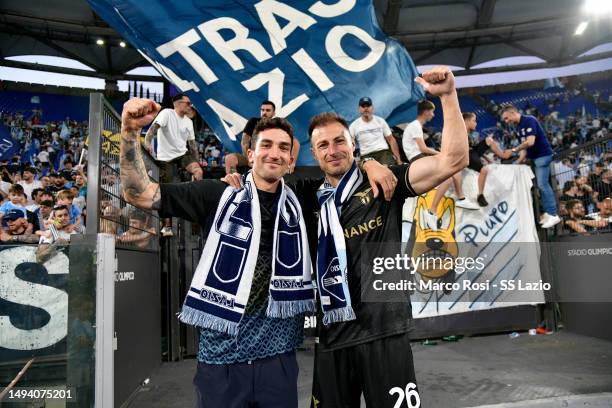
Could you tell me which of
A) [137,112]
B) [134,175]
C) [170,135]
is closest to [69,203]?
[170,135]

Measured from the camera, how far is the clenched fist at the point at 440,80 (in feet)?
6.39

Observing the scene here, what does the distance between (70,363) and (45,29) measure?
60.3ft

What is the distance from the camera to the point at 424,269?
5988mm

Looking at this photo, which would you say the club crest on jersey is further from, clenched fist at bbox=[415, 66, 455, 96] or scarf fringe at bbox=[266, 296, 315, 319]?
clenched fist at bbox=[415, 66, 455, 96]

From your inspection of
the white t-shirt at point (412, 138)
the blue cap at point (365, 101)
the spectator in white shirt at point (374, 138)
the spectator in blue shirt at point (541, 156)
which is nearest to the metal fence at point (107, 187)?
the blue cap at point (365, 101)

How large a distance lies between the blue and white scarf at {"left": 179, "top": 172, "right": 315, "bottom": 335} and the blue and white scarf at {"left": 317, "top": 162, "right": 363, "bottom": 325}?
0.10 m

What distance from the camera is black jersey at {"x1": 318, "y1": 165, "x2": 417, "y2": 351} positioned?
204 cm

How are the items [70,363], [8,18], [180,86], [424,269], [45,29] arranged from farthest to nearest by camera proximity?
[45,29]
[8,18]
[424,269]
[180,86]
[70,363]

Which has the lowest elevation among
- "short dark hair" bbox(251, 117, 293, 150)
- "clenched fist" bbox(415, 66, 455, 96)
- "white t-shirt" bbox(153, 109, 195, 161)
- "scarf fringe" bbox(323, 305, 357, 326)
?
"scarf fringe" bbox(323, 305, 357, 326)

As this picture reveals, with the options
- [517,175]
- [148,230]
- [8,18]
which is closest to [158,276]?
[148,230]

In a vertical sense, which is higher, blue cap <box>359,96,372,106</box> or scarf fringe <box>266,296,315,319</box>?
blue cap <box>359,96,372,106</box>

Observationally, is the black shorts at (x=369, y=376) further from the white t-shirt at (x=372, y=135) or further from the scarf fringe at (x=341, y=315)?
the white t-shirt at (x=372, y=135)

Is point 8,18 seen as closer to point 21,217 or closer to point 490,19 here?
point 21,217

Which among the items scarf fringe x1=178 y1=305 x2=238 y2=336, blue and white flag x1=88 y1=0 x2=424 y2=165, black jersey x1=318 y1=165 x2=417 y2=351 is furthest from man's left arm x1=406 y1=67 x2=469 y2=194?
blue and white flag x1=88 y1=0 x2=424 y2=165
